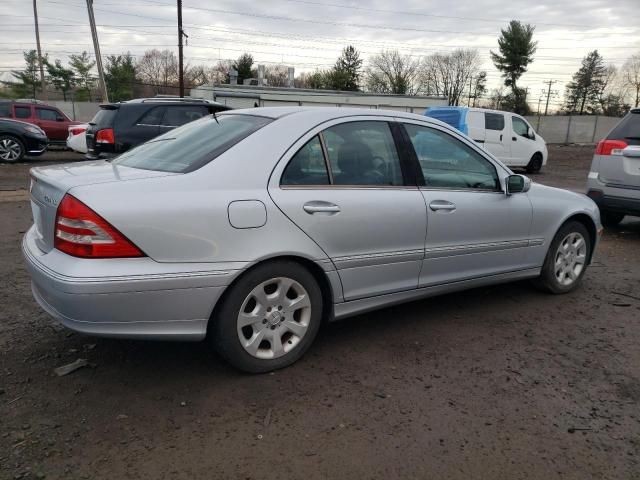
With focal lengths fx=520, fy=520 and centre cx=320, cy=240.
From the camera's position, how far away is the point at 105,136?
31.5 ft

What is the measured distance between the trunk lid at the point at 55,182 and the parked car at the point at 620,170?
6034 mm

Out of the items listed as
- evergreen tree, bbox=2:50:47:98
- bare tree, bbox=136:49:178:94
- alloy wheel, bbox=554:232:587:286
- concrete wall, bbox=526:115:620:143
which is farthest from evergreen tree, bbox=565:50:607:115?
alloy wheel, bbox=554:232:587:286

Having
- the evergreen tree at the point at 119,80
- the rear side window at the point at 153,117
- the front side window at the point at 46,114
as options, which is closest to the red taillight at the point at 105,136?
the rear side window at the point at 153,117

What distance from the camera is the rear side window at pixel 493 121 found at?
16.0 meters

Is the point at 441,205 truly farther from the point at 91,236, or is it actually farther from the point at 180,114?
the point at 180,114

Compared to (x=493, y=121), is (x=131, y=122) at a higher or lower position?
lower

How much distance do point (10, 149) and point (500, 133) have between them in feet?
46.4

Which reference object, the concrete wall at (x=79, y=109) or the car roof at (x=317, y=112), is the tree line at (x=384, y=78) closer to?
the concrete wall at (x=79, y=109)

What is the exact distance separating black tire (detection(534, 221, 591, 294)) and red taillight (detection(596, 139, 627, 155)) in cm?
260

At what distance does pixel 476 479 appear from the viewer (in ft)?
7.35

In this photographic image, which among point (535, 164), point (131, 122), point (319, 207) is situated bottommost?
point (535, 164)

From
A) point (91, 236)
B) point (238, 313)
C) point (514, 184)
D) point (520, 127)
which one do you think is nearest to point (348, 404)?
point (238, 313)

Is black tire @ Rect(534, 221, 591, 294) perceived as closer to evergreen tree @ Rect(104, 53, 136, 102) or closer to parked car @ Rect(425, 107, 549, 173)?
parked car @ Rect(425, 107, 549, 173)

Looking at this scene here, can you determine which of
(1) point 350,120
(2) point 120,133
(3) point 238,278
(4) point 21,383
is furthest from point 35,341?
(2) point 120,133
